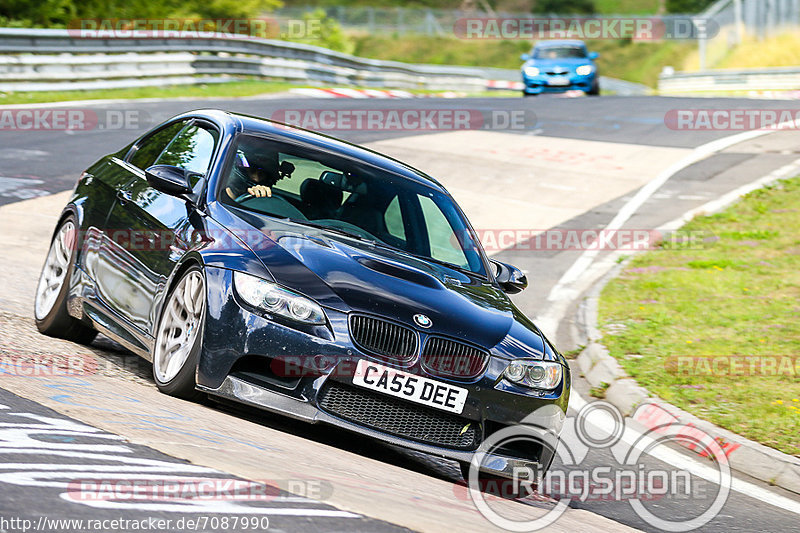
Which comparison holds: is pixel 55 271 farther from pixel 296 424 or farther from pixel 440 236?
pixel 440 236

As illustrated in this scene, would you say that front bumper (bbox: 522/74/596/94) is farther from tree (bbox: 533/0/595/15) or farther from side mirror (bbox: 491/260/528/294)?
tree (bbox: 533/0/595/15)

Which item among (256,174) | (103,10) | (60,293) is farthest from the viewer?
(103,10)

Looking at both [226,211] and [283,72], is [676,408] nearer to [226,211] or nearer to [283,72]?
[226,211]

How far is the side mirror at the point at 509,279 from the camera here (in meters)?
6.99

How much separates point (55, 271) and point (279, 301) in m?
2.74

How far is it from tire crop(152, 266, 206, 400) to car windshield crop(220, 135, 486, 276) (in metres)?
0.72

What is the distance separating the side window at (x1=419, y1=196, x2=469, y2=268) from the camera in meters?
6.80

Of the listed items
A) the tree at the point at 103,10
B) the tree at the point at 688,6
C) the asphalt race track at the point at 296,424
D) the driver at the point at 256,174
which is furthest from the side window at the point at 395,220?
the tree at the point at 688,6

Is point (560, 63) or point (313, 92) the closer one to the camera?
point (313, 92)

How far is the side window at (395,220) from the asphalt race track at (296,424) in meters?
1.30

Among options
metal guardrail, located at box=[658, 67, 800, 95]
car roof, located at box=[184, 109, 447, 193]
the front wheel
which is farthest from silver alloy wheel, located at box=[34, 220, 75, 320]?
metal guardrail, located at box=[658, 67, 800, 95]

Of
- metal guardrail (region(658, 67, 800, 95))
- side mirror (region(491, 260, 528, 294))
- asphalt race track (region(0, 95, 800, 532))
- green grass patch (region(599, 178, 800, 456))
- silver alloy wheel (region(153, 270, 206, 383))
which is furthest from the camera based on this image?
metal guardrail (region(658, 67, 800, 95))

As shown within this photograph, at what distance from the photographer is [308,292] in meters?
5.39

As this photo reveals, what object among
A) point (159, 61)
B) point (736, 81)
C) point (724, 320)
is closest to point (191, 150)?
point (724, 320)
